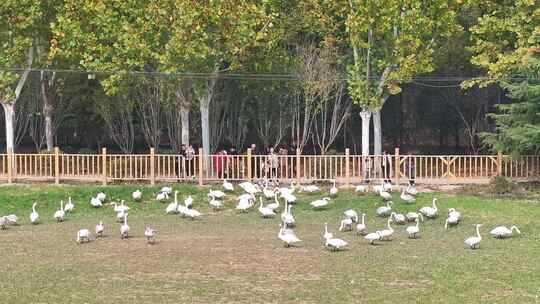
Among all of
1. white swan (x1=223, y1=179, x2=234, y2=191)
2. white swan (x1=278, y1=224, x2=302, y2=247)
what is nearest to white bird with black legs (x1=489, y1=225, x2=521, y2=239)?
white swan (x1=278, y1=224, x2=302, y2=247)

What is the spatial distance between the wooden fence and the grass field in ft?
13.0

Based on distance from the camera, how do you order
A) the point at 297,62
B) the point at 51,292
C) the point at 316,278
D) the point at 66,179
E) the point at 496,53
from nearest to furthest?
1. the point at 51,292
2. the point at 316,278
3. the point at 66,179
4. the point at 496,53
5. the point at 297,62

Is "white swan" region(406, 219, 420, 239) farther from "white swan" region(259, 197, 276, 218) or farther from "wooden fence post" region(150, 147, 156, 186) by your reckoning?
"wooden fence post" region(150, 147, 156, 186)

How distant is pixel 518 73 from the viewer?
28.8 metres

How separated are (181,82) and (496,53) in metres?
10.9

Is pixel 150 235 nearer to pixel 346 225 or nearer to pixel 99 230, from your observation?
pixel 99 230

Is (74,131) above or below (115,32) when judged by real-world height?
below

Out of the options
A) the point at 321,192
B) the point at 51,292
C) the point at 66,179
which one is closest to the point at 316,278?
the point at 51,292

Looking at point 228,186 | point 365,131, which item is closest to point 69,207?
point 228,186

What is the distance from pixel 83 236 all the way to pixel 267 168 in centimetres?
1026

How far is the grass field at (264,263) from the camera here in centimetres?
1233

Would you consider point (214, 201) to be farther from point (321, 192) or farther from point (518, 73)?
point (518, 73)

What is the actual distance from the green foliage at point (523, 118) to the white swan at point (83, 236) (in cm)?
1333

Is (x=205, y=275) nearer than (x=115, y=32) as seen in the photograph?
Yes
